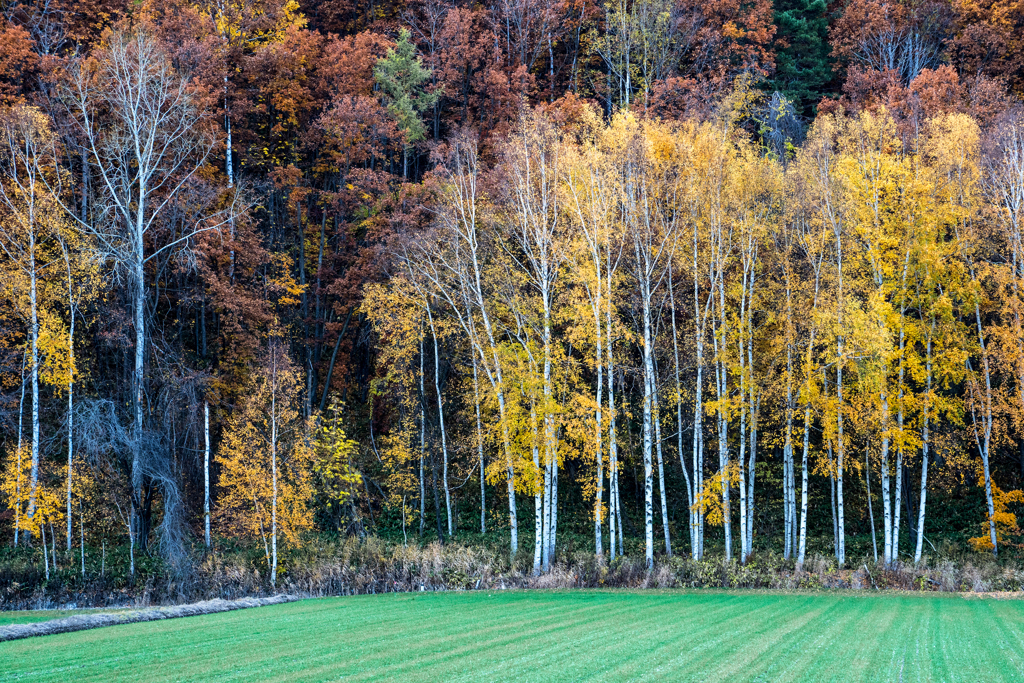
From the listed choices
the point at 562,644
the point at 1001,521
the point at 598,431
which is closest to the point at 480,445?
the point at 598,431

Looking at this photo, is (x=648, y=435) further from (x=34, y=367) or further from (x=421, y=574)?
(x=34, y=367)

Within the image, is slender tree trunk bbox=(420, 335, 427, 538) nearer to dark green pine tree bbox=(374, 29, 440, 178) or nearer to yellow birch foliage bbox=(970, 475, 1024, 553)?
dark green pine tree bbox=(374, 29, 440, 178)

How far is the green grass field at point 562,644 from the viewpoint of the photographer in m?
9.40

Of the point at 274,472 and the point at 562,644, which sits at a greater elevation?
the point at 274,472

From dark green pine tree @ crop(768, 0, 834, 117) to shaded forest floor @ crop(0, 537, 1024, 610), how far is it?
28.8 meters

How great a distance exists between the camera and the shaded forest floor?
70.0 ft

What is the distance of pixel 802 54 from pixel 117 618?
4619cm

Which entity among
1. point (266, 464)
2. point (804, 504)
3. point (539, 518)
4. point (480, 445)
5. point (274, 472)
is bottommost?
point (539, 518)

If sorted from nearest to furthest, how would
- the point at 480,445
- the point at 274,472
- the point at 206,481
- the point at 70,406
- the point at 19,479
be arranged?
the point at 19,479 → the point at 70,406 → the point at 274,472 → the point at 480,445 → the point at 206,481

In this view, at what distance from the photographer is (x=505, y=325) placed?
27000 mm

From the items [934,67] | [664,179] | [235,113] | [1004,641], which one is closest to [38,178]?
[235,113]

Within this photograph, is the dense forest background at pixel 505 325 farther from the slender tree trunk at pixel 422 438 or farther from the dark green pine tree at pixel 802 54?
the dark green pine tree at pixel 802 54

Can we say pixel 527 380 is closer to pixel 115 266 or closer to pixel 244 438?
pixel 244 438

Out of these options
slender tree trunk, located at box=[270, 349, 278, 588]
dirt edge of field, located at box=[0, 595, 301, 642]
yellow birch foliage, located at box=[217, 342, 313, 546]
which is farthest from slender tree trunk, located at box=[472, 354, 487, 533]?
dirt edge of field, located at box=[0, 595, 301, 642]
